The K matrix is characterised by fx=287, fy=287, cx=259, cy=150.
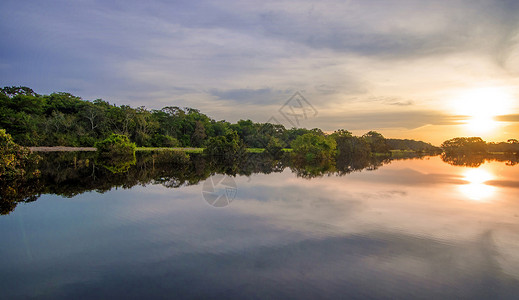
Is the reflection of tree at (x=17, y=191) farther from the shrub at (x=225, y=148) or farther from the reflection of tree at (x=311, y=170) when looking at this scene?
the shrub at (x=225, y=148)

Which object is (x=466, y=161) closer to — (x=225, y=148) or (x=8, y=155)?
(x=225, y=148)

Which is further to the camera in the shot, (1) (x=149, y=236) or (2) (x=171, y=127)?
(2) (x=171, y=127)

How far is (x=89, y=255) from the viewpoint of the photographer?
23.6 feet

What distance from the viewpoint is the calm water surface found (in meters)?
5.79

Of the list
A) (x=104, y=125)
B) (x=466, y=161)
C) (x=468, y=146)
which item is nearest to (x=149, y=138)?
(x=104, y=125)

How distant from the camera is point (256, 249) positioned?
7.74m

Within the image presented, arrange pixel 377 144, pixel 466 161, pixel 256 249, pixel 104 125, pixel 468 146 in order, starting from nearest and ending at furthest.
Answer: pixel 256 249, pixel 466 161, pixel 104 125, pixel 377 144, pixel 468 146

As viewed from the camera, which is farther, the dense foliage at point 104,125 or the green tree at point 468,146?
the green tree at point 468,146

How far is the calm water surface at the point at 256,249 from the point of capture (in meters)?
5.79

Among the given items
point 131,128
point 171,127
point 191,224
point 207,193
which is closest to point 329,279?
point 191,224

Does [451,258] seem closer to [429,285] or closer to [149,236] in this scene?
[429,285]

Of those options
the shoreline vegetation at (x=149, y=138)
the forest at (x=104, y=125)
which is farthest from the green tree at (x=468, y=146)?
the forest at (x=104, y=125)

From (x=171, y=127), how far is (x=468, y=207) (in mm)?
76975

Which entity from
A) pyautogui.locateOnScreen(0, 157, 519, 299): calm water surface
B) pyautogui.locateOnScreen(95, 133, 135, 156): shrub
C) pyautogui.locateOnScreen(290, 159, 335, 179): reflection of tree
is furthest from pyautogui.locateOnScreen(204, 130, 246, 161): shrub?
pyautogui.locateOnScreen(0, 157, 519, 299): calm water surface
